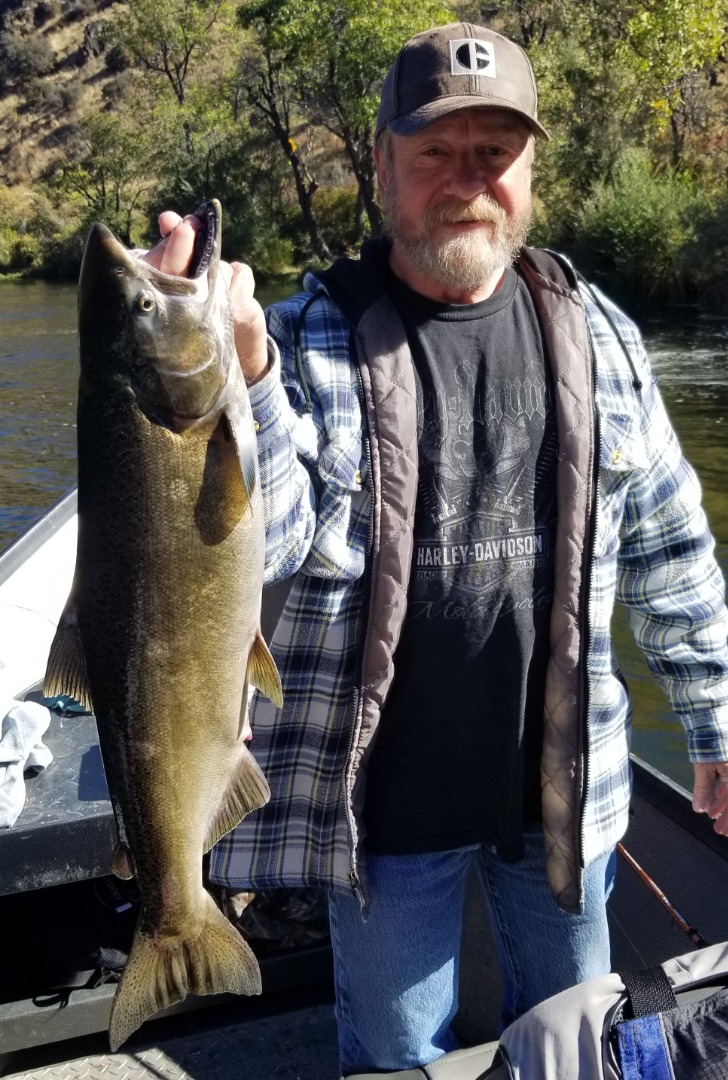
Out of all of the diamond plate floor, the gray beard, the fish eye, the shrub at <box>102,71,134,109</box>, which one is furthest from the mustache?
the shrub at <box>102,71,134,109</box>

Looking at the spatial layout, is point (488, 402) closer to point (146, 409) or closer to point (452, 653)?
point (452, 653)

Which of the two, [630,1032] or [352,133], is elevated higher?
[352,133]

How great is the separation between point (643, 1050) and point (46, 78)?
273 feet

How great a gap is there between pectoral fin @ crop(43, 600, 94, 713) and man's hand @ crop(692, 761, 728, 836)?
1.46 m

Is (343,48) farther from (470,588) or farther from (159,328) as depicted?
(159,328)

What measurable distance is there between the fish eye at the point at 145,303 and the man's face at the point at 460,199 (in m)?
0.72

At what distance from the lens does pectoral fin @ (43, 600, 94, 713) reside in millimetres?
1847

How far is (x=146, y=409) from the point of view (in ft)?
5.71

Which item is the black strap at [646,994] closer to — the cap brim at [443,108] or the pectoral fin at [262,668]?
the pectoral fin at [262,668]

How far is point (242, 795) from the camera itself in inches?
78.2

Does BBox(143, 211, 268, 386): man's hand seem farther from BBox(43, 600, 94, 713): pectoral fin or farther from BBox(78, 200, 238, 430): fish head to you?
BBox(43, 600, 94, 713): pectoral fin

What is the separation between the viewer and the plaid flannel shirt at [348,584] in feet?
6.95

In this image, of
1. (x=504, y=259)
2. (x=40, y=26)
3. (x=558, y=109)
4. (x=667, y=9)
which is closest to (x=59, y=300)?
(x=558, y=109)

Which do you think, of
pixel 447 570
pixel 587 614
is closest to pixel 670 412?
pixel 587 614
